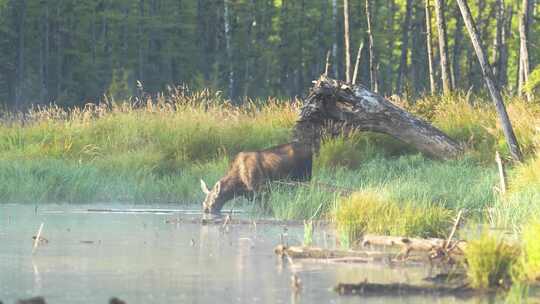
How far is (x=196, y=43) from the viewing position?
2267 inches

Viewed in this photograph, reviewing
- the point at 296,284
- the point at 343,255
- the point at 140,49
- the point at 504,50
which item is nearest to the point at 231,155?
the point at 343,255

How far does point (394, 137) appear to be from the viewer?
18234 millimetres

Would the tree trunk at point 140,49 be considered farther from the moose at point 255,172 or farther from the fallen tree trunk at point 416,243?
the fallen tree trunk at point 416,243

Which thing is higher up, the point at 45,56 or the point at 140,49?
the point at 140,49

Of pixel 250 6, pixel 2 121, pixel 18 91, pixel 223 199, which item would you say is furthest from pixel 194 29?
pixel 223 199

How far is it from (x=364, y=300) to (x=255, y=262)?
78.8 inches

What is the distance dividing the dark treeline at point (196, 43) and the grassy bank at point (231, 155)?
22.8 meters

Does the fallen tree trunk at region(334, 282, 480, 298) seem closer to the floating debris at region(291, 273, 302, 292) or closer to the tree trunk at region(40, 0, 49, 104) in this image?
the floating debris at region(291, 273, 302, 292)

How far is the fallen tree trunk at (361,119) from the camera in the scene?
57.9 ft

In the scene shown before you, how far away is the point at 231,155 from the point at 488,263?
11.4 metres

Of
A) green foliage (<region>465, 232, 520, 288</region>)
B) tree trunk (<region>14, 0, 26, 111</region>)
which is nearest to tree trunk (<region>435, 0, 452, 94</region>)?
green foliage (<region>465, 232, 520, 288</region>)

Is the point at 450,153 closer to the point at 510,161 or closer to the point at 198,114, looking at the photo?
the point at 510,161

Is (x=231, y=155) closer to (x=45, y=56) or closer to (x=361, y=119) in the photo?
(x=361, y=119)

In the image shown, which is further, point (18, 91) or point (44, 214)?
point (18, 91)
